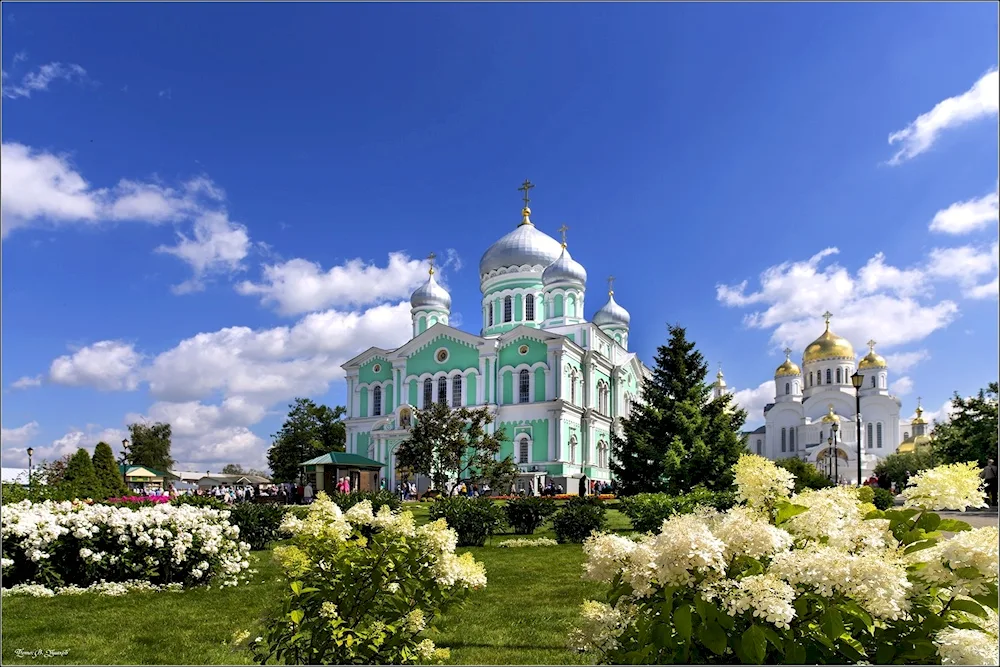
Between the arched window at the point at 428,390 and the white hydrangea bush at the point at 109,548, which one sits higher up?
the arched window at the point at 428,390

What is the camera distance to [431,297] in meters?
50.2

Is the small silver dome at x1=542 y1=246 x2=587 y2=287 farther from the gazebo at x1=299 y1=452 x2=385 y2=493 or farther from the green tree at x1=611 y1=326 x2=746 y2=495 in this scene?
the green tree at x1=611 y1=326 x2=746 y2=495

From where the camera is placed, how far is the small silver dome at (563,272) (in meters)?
45.7

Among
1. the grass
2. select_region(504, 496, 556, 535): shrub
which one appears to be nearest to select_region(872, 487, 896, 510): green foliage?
select_region(504, 496, 556, 535): shrub

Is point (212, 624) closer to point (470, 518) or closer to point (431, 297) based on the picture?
point (470, 518)

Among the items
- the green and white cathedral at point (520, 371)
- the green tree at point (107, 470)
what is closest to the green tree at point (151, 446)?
the green and white cathedral at point (520, 371)

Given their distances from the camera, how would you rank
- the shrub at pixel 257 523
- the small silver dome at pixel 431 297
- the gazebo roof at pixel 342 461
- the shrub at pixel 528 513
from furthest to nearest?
the small silver dome at pixel 431 297 < the gazebo roof at pixel 342 461 < the shrub at pixel 528 513 < the shrub at pixel 257 523

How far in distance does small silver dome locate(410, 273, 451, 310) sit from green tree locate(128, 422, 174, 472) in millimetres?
27300

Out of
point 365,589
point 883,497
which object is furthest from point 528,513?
point 365,589

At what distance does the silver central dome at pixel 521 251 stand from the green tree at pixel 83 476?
30.9m

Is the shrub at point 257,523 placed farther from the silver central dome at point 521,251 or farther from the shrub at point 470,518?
the silver central dome at point 521,251

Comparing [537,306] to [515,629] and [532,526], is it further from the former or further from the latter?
[515,629]

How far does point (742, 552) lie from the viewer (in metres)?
3.26

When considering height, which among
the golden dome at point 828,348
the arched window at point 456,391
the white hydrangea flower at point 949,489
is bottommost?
the white hydrangea flower at point 949,489
